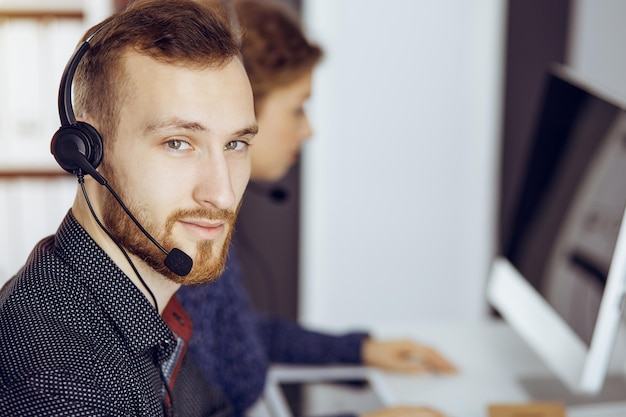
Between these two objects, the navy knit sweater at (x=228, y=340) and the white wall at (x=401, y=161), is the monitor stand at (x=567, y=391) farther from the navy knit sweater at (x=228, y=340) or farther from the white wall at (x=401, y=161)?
the white wall at (x=401, y=161)

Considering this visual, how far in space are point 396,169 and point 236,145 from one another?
5.36 feet

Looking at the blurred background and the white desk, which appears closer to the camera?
the white desk

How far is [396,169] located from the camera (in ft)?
8.47

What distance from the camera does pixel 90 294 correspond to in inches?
35.4

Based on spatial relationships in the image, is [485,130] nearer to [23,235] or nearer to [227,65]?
[23,235]

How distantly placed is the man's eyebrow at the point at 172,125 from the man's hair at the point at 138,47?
41 mm

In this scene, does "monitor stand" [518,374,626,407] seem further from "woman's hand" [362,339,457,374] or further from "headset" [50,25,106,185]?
"headset" [50,25,106,185]

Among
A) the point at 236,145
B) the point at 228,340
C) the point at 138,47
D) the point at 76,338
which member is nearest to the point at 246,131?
the point at 236,145

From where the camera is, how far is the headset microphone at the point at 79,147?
34.6 inches

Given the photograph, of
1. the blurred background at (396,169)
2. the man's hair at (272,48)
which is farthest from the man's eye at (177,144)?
the blurred background at (396,169)

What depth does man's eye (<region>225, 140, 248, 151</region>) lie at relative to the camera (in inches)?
38.1

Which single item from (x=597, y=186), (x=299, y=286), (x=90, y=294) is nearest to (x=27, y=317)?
(x=90, y=294)

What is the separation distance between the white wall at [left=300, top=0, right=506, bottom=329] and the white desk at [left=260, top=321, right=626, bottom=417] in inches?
33.6

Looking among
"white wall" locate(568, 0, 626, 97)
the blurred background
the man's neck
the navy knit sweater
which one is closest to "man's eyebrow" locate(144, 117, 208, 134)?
the man's neck
